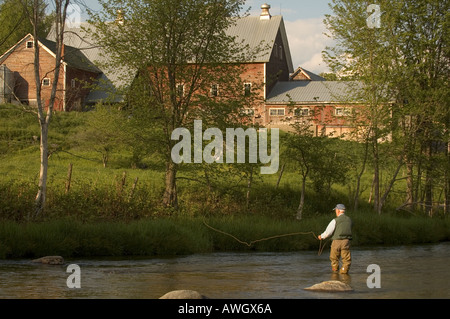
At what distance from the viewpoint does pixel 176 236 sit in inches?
824

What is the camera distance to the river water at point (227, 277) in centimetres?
1337

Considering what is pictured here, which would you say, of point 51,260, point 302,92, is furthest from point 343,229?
point 302,92

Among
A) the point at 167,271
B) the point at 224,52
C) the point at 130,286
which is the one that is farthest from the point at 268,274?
the point at 224,52

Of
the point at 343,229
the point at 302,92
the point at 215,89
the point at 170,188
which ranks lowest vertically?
the point at 343,229

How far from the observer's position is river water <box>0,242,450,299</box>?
43.9 ft

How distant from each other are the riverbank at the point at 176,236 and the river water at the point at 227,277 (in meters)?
0.93

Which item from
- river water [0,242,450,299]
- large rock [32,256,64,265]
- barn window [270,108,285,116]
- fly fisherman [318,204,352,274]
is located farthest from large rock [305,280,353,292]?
barn window [270,108,285,116]

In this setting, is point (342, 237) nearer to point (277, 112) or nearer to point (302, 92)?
point (277, 112)

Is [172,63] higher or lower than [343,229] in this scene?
higher

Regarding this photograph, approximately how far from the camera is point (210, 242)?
21.7 metres

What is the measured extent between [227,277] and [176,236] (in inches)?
214

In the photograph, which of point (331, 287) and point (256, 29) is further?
point (256, 29)

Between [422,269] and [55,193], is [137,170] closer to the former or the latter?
[55,193]
